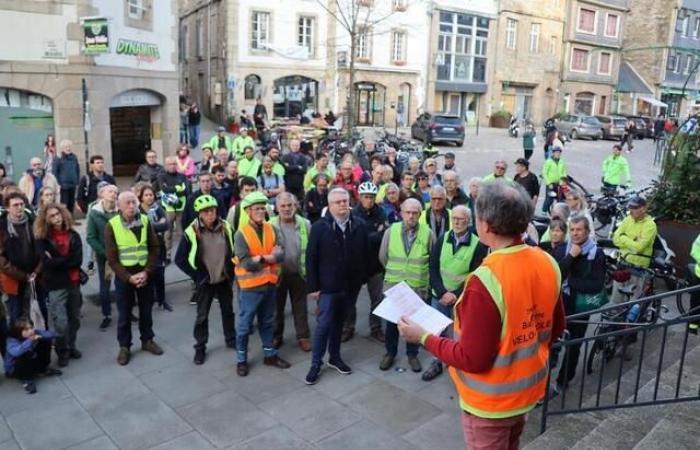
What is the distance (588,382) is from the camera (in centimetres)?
599

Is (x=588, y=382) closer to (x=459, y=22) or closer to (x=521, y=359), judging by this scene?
(x=521, y=359)

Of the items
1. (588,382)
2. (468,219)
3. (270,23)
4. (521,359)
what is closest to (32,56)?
(468,219)

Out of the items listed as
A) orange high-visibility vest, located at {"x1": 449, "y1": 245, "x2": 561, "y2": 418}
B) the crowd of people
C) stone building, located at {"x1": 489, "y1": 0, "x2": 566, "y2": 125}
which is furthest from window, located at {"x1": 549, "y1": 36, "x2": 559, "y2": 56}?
orange high-visibility vest, located at {"x1": 449, "y1": 245, "x2": 561, "y2": 418}

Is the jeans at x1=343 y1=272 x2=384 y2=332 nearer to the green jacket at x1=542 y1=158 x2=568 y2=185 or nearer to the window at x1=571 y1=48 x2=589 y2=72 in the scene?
the green jacket at x1=542 y1=158 x2=568 y2=185

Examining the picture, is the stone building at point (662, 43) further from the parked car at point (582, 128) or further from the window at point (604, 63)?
the parked car at point (582, 128)

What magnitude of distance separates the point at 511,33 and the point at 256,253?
37.5 meters

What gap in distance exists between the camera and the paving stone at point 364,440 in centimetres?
491

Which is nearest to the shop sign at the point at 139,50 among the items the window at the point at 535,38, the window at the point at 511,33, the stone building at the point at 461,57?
the stone building at the point at 461,57

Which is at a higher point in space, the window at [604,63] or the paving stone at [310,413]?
the window at [604,63]

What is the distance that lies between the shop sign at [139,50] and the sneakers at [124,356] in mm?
10150

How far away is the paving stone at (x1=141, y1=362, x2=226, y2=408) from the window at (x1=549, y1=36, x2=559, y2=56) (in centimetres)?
4121

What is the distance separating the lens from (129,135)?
1842 centimetres

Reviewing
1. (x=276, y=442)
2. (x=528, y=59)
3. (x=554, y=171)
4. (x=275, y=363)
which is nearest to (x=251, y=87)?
(x=554, y=171)

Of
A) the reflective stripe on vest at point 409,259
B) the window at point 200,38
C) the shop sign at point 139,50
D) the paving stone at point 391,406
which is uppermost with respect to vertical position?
the window at point 200,38
